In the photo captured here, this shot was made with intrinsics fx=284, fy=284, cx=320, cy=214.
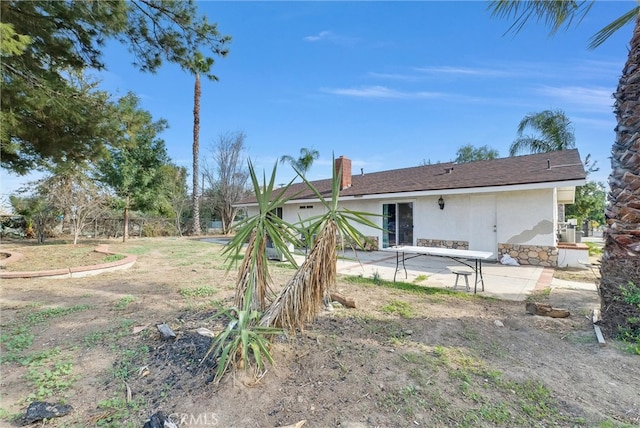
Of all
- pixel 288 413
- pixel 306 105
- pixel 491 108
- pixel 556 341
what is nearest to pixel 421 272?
pixel 556 341

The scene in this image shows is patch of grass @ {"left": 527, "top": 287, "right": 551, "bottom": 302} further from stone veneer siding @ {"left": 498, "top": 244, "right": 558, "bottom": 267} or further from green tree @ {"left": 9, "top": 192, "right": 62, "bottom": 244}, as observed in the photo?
green tree @ {"left": 9, "top": 192, "right": 62, "bottom": 244}

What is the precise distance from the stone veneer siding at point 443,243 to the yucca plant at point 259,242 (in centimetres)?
992

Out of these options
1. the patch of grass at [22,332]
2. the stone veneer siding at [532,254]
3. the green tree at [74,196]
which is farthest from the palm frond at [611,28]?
the green tree at [74,196]

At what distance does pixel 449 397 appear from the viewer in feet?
8.02

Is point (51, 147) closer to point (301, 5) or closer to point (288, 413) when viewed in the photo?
point (301, 5)

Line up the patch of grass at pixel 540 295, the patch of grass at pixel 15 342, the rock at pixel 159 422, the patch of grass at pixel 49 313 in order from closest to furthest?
the rock at pixel 159 422 < the patch of grass at pixel 15 342 < the patch of grass at pixel 49 313 < the patch of grass at pixel 540 295

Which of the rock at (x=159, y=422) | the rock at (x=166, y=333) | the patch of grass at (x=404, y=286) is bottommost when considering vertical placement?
the rock at (x=159, y=422)

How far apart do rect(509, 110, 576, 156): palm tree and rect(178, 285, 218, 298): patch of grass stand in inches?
825

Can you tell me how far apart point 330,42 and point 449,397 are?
39.2ft

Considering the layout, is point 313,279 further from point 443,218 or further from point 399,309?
point 443,218

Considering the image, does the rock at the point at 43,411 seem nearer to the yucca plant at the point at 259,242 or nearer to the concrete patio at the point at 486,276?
the yucca plant at the point at 259,242

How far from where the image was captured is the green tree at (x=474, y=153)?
32.4 metres

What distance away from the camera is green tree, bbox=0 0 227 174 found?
5.47 metres

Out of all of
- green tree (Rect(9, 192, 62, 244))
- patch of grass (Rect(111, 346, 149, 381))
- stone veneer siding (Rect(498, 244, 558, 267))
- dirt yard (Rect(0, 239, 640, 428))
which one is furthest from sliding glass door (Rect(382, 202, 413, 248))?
green tree (Rect(9, 192, 62, 244))
